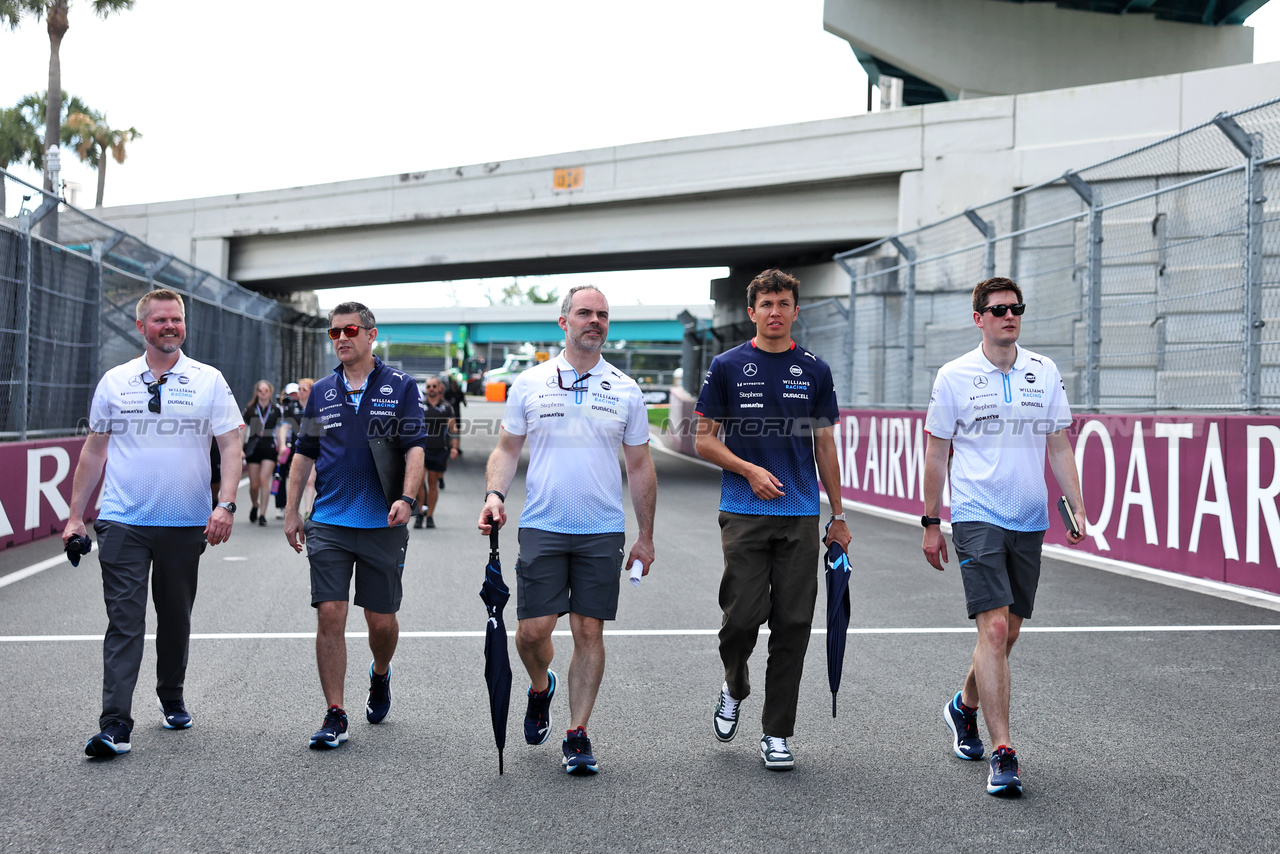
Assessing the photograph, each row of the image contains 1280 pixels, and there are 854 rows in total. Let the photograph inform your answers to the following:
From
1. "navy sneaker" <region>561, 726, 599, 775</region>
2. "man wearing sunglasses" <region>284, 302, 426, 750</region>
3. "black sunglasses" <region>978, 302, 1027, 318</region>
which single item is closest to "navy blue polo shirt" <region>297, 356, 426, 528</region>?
"man wearing sunglasses" <region>284, 302, 426, 750</region>

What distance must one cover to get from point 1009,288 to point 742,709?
2382 mm

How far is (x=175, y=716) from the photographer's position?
Result: 5.22m

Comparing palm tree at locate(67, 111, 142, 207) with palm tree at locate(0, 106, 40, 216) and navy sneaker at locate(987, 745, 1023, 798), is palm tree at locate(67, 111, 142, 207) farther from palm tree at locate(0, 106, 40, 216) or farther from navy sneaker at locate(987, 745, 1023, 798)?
navy sneaker at locate(987, 745, 1023, 798)

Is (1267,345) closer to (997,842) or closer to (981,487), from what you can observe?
(981,487)

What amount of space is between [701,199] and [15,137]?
3602 centimetres

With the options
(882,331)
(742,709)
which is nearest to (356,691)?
(742,709)

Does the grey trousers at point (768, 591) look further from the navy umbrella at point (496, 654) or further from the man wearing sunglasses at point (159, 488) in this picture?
the man wearing sunglasses at point (159, 488)

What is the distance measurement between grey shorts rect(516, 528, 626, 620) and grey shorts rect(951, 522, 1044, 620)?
141cm

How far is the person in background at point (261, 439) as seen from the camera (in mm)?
13805

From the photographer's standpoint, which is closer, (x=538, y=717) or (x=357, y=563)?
(x=538, y=717)

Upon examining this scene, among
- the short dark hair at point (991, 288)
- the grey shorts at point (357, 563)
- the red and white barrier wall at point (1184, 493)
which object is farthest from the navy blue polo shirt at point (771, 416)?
the red and white barrier wall at point (1184, 493)

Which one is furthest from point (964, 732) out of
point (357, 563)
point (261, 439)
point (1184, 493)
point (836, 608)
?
point (261, 439)

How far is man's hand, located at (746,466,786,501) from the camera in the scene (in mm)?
4848

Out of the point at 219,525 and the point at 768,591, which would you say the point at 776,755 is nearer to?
the point at 768,591
